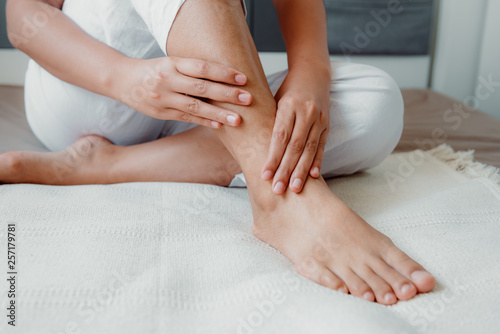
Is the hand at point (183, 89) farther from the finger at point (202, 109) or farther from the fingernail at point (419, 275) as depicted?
the fingernail at point (419, 275)

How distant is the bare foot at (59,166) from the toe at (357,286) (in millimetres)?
526

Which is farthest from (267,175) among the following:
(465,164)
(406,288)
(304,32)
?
(465,164)

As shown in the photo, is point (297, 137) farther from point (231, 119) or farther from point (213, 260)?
point (213, 260)

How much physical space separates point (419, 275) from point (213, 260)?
10.0 inches

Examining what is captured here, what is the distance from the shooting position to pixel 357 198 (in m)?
0.82

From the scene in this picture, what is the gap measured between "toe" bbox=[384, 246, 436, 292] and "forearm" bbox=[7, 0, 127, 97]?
0.52m

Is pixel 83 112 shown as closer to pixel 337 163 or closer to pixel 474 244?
pixel 337 163

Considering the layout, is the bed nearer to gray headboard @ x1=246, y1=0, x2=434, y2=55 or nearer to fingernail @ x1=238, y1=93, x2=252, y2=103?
fingernail @ x1=238, y1=93, x2=252, y2=103

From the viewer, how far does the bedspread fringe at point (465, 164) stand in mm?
907

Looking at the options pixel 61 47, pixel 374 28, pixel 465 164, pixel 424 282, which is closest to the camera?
pixel 424 282

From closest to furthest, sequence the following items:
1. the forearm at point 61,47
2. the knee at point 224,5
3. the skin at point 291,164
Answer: the skin at point 291,164 → the knee at point 224,5 → the forearm at point 61,47

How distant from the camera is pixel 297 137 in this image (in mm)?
656

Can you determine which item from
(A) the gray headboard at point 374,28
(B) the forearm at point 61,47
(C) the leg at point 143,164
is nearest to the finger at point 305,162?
(C) the leg at point 143,164

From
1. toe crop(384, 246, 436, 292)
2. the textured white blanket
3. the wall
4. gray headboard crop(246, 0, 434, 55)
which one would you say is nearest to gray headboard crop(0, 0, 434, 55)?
gray headboard crop(246, 0, 434, 55)
